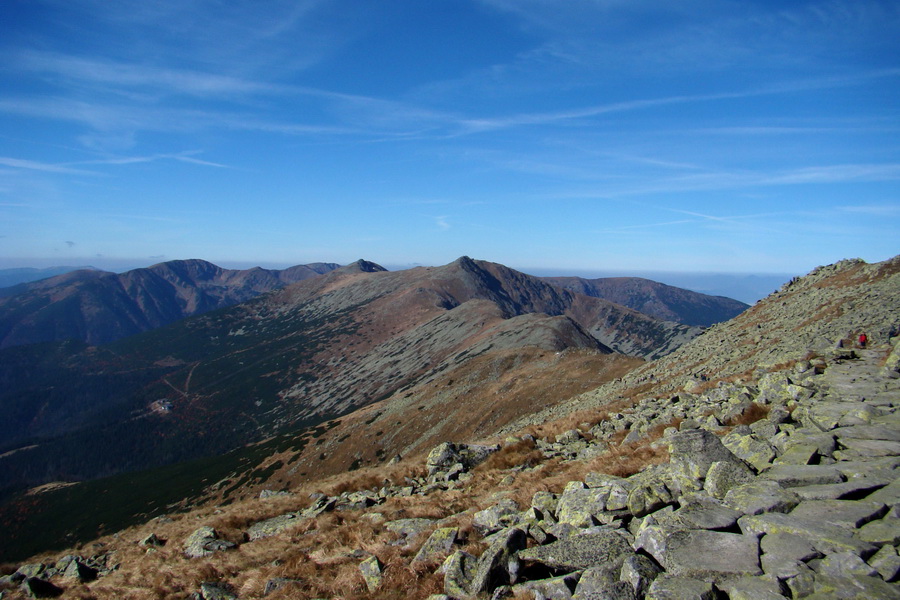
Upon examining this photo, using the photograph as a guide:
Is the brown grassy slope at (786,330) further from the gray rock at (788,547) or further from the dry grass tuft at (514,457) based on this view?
the gray rock at (788,547)

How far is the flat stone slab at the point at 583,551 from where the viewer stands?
392 inches

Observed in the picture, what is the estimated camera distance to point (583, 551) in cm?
1029

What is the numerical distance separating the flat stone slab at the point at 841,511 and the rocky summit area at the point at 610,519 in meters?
0.05

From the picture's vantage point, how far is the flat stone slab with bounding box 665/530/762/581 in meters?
8.20

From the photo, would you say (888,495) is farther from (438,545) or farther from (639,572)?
(438,545)

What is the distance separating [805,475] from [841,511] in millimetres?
1734

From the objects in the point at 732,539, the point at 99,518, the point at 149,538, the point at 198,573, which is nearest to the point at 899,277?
the point at 732,539

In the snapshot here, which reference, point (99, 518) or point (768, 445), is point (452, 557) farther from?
point (99, 518)

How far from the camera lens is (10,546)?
11031cm

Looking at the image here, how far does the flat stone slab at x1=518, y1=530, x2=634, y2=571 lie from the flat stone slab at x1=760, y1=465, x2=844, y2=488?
4210 millimetres

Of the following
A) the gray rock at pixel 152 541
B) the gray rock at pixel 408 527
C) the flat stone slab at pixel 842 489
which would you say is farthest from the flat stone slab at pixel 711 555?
the gray rock at pixel 152 541

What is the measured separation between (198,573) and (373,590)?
8.43 m

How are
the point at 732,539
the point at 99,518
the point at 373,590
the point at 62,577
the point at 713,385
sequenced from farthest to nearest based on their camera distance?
the point at 99,518, the point at 713,385, the point at 62,577, the point at 373,590, the point at 732,539

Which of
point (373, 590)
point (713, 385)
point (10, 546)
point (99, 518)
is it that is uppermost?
point (713, 385)
